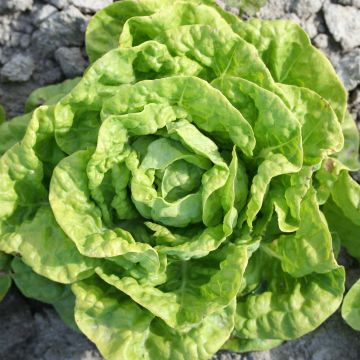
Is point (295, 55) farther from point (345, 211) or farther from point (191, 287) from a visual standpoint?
point (191, 287)

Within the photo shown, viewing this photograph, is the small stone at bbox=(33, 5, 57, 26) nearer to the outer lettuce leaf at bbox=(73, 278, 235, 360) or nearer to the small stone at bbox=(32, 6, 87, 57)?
the small stone at bbox=(32, 6, 87, 57)

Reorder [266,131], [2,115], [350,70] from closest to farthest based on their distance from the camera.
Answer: [266,131], [2,115], [350,70]

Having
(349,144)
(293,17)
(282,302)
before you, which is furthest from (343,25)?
(282,302)

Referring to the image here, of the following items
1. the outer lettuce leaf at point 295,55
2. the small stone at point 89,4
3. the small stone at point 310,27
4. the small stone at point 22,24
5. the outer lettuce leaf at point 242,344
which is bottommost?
the outer lettuce leaf at point 242,344

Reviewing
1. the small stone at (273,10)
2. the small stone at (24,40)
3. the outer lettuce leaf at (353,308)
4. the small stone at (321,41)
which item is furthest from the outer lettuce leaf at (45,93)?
the outer lettuce leaf at (353,308)

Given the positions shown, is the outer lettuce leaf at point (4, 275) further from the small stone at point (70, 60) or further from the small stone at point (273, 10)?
the small stone at point (273, 10)

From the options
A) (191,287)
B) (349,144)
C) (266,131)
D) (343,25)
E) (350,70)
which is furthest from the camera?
(343,25)

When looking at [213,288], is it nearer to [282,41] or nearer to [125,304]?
[125,304]
